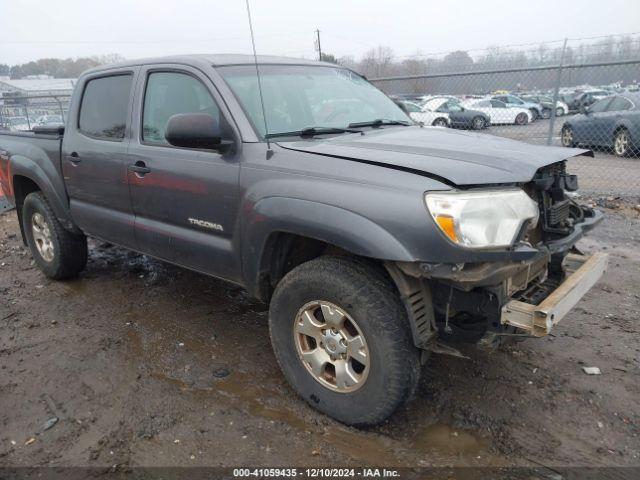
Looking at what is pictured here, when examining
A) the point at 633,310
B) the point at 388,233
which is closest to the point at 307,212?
the point at 388,233

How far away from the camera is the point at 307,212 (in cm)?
255

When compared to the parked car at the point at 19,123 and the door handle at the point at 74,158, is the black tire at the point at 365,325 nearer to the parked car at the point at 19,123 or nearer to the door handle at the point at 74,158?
the door handle at the point at 74,158

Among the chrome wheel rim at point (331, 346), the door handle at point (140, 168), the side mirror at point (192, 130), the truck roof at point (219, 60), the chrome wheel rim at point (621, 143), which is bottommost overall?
the chrome wheel rim at point (621, 143)

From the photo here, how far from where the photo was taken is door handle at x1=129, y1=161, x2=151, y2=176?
348 cm

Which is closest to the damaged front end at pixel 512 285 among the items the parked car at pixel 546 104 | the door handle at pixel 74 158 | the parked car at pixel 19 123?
the door handle at pixel 74 158

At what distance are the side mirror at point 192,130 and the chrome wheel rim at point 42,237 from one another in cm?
271

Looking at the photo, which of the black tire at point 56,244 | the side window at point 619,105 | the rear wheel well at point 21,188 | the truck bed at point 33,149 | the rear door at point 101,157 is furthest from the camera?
the side window at point 619,105

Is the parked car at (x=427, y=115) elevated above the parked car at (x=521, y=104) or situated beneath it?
elevated above

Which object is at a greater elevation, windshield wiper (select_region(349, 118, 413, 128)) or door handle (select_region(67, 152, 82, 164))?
windshield wiper (select_region(349, 118, 413, 128))

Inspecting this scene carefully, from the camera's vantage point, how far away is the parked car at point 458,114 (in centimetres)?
1685

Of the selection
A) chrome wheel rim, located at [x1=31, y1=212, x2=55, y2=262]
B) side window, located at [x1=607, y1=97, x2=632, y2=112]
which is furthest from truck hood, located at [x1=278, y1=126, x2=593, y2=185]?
side window, located at [x1=607, y1=97, x2=632, y2=112]

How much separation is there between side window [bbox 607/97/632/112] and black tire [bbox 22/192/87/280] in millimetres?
11347

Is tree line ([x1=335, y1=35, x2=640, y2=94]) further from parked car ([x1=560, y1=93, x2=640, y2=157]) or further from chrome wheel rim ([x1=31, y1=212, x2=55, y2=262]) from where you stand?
chrome wheel rim ([x1=31, y1=212, x2=55, y2=262])

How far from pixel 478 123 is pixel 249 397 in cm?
1523
